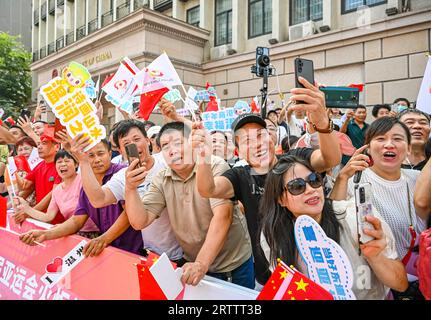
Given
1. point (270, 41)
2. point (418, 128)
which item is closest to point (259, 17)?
point (270, 41)

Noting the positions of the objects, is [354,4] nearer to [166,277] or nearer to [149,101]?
[149,101]

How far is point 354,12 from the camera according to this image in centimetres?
1102

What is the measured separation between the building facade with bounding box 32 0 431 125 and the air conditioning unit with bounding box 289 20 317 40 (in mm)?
34

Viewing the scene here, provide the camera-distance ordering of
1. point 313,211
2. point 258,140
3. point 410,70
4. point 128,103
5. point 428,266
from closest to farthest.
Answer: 1. point 428,266
2. point 313,211
3. point 258,140
4. point 128,103
5. point 410,70

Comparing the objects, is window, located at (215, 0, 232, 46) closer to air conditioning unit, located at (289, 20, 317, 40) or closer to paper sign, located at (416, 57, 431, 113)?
air conditioning unit, located at (289, 20, 317, 40)

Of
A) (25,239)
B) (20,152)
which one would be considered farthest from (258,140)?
(20,152)

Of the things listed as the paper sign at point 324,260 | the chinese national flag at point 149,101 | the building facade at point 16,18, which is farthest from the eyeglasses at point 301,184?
the building facade at point 16,18

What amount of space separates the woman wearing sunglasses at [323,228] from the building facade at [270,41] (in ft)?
25.3

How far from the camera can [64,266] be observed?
8.86ft

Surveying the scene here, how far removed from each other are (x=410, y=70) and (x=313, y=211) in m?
9.53

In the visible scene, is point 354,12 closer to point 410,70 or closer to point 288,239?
point 410,70

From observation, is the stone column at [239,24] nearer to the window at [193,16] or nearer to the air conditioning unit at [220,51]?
the air conditioning unit at [220,51]

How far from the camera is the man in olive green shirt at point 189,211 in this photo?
97.4 inches

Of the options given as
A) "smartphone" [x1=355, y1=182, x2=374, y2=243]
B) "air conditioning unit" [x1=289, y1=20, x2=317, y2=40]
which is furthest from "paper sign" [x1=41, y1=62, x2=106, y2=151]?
"air conditioning unit" [x1=289, y1=20, x2=317, y2=40]
